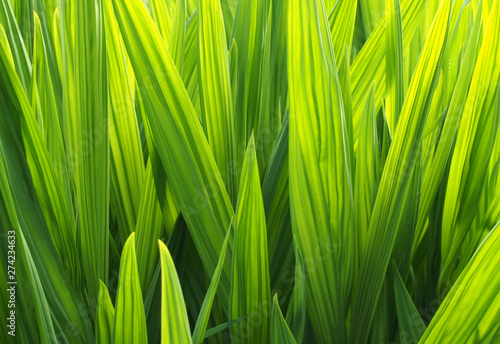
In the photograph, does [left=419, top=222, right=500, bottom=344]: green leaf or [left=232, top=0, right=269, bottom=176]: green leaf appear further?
[left=232, top=0, right=269, bottom=176]: green leaf

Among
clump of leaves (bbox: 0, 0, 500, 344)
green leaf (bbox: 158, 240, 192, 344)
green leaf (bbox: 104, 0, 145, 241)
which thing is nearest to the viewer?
green leaf (bbox: 158, 240, 192, 344)

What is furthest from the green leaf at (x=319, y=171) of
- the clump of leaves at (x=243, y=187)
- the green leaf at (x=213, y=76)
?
the green leaf at (x=213, y=76)

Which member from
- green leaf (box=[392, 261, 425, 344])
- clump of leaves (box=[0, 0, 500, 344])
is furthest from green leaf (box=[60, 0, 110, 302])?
green leaf (box=[392, 261, 425, 344])

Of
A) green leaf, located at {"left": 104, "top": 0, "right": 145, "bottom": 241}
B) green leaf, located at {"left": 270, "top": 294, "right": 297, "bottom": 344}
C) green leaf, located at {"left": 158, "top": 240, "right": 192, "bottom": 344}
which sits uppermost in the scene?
green leaf, located at {"left": 104, "top": 0, "right": 145, "bottom": 241}

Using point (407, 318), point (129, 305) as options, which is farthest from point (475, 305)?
point (129, 305)

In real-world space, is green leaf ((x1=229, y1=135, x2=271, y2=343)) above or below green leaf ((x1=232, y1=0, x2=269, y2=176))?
below

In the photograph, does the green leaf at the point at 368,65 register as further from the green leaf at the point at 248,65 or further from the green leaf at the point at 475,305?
the green leaf at the point at 475,305

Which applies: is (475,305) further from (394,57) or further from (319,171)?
(394,57)

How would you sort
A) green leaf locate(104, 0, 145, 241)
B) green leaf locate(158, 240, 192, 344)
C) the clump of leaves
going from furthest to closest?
green leaf locate(104, 0, 145, 241), the clump of leaves, green leaf locate(158, 240, 192, 344)

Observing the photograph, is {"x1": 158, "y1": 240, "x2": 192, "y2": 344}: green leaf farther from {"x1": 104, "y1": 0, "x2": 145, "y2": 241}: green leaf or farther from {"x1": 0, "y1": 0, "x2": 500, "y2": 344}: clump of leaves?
{"x1": 104, "y1": 0, "x2": 145, "y2": 241}: green leaf

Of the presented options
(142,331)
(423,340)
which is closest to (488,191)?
(423,340)
